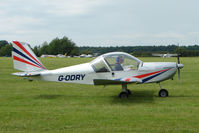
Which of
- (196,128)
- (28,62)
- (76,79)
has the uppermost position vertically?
(28,62)

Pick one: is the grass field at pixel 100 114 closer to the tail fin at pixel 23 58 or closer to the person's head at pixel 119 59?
the tail fin at pixel 23 58

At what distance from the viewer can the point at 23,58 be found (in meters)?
9.46

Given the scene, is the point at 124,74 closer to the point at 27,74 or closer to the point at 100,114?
the point at 100,114

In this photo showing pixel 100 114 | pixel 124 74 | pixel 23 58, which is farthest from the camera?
pixel 23 58

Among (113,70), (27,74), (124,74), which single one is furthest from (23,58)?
(124,74)

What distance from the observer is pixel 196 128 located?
5.42 m

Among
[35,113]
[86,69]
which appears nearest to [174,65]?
[86,69]

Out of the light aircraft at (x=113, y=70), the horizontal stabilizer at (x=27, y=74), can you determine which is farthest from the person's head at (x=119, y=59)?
the horizontal stabilizer at (x=27, y=74)

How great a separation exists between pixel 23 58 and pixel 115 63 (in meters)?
3.76

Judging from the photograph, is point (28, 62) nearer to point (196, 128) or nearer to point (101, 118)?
point (101, 118)

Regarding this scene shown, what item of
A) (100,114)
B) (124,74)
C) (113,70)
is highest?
(113,70)

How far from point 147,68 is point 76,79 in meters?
2.90

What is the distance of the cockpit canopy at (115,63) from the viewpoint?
30.2ft

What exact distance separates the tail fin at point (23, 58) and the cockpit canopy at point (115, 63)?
2.66 meters
